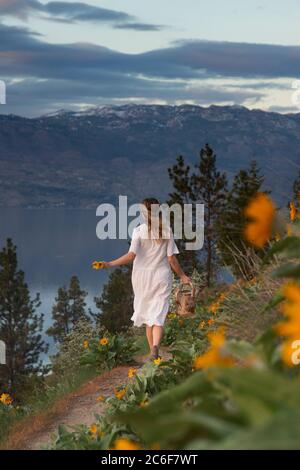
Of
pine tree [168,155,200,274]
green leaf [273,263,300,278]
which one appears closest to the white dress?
green leaf [273,263,300,278]

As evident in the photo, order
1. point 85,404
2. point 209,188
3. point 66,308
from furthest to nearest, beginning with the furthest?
point 66,308 < point 209,188 < point 85,404

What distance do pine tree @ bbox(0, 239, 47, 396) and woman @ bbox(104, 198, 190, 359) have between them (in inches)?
1927

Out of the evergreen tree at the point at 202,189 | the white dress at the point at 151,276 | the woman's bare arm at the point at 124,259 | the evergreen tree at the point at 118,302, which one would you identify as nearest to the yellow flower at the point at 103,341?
the white dress at the point at 151,276

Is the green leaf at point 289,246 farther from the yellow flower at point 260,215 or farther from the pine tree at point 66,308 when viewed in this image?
the pine tree at point 66,308

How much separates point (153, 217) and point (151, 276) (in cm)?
82

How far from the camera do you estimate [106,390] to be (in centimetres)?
960

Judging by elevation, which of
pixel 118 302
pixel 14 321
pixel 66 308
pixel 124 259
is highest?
pixel 124 259

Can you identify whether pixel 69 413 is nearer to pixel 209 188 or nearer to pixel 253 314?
pixel 253 314

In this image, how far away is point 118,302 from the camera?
63.0 meters

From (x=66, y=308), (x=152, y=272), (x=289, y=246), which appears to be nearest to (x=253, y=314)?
(x=152, y=272)
